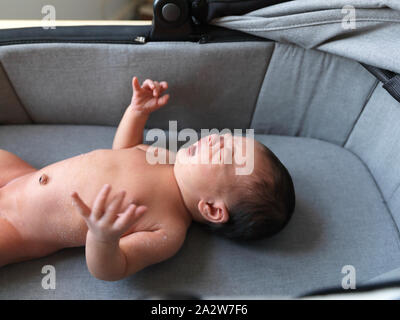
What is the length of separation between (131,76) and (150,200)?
394 mm

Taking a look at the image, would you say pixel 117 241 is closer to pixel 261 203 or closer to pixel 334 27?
pixel 261 203

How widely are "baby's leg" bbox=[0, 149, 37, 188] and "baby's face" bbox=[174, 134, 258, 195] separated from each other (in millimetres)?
424

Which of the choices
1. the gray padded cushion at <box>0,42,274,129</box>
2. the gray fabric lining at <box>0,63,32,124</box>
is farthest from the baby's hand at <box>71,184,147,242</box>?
the gray fabric lining at <box>0,63,32,124</box>

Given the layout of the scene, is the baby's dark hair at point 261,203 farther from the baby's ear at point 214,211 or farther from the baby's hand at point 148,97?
the baby's hand at point 148,97

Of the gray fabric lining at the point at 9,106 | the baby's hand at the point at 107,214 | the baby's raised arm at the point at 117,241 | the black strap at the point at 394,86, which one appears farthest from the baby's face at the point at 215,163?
the gray fabric lining at the point at 9,106

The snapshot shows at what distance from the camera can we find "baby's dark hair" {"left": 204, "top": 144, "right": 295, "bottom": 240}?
0.77 meters

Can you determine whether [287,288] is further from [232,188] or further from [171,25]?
[171,25]

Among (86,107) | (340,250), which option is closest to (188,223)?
(340,250)

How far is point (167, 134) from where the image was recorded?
3.60 ft

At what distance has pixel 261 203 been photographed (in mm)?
763

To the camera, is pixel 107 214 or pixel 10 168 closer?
pixel 107 214

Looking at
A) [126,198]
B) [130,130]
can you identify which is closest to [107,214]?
[126,198]

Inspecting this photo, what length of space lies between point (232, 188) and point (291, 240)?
22 cm
